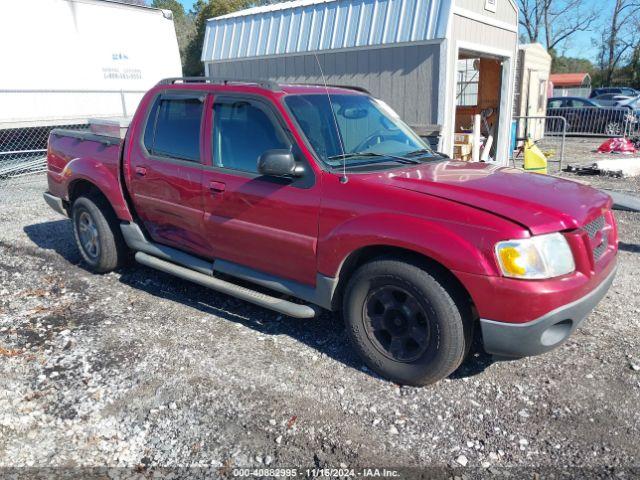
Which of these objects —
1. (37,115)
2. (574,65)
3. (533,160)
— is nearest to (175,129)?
(533,160)

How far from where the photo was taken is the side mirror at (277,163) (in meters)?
3.49

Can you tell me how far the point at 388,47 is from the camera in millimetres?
9531

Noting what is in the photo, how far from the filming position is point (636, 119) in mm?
20016

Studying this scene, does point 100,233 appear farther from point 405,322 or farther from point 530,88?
point 530,88

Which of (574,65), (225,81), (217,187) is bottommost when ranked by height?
(217,187)

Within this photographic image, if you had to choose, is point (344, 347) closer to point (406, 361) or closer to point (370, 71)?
point (406, 361)

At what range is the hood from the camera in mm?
2986

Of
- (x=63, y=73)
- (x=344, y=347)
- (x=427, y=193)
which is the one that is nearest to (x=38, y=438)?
(x=344, y=347)

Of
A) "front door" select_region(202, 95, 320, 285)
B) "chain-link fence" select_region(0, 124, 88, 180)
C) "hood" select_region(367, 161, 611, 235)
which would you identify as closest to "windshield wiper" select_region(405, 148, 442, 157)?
"hood" select_region(367, 161, 611, 235)

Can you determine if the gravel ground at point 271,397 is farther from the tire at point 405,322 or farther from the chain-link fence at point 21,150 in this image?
the chain-link fence at point 21,150

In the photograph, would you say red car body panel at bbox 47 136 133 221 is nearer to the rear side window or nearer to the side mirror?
the rear side window

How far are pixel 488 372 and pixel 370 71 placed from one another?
739cm

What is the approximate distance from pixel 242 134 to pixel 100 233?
2.14m

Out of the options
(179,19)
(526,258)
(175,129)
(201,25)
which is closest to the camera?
(526,258)
